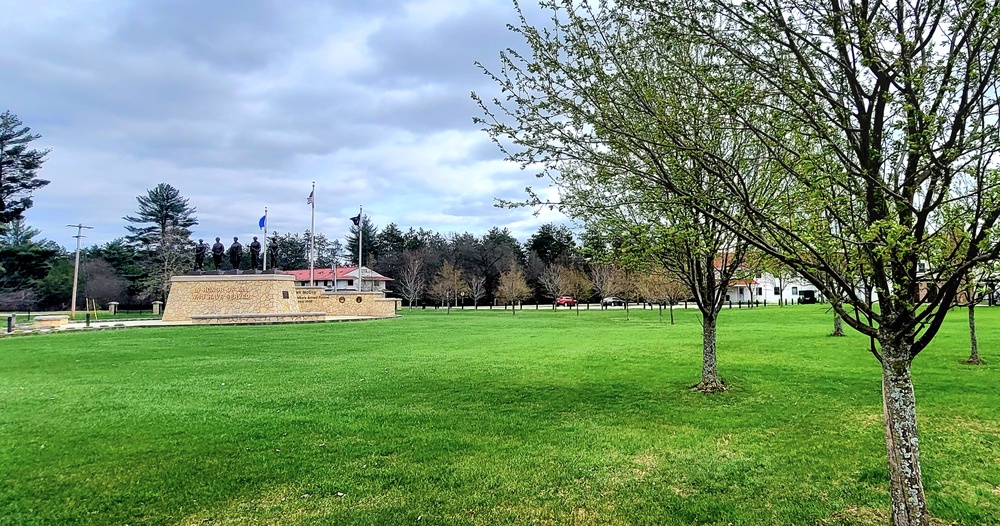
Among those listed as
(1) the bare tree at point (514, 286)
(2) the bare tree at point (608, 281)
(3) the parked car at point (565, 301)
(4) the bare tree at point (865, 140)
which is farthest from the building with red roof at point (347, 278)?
(4) the bare tree at point (865, 140)

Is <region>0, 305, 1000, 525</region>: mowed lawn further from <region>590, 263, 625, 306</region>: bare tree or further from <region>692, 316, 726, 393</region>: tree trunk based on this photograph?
<region>590, 263, 625, 306</region>: bare tree

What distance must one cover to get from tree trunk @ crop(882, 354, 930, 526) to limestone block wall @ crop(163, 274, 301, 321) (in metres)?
31.6

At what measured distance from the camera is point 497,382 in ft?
32.4

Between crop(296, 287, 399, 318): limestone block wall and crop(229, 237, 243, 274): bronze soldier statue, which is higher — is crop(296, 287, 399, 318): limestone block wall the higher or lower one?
the lower one

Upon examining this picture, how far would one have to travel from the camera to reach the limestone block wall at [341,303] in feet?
124

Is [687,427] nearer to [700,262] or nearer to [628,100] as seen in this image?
[700,262]

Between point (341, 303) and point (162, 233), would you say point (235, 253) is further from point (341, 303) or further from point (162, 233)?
point (162, 233)

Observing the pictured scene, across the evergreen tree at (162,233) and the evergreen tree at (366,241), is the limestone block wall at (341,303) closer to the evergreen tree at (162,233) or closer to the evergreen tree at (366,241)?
the evergreen tree at (162,233)

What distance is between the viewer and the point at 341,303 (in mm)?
38531

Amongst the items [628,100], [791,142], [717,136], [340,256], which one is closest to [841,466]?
[791,142]

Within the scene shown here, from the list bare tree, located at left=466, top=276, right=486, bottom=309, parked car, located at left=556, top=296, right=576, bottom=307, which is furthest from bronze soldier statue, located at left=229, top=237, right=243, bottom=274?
parked car, located at left=556, top=296, right=576, bottom=307

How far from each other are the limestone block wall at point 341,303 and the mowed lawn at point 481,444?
25.9 metres

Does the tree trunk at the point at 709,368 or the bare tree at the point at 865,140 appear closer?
the bare tree at the point at 865,140

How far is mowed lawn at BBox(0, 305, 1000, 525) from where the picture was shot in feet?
13.9
